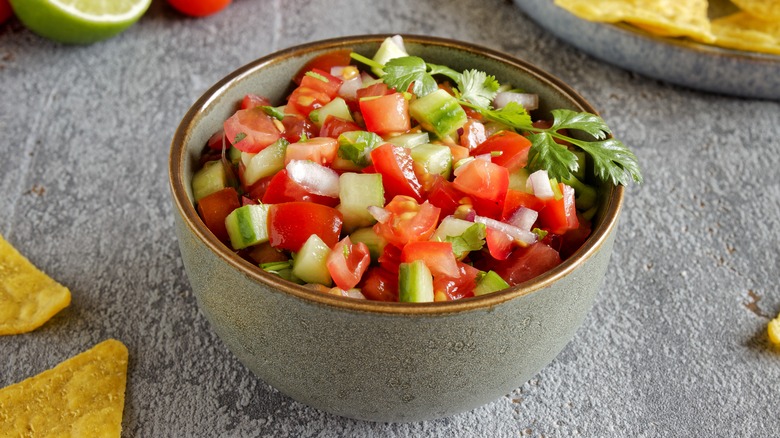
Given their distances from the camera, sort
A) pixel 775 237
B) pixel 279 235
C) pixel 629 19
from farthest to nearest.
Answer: pixel 629 19 → pixel 775 237 → pixel 279 235

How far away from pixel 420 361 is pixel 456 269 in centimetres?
20

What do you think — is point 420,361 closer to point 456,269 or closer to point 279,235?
point 456,269

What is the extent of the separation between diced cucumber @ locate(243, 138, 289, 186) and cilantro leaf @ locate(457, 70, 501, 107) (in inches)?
19.4

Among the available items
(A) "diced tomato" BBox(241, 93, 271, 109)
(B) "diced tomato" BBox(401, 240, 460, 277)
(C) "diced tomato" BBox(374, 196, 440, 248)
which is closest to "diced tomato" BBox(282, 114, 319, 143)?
(A) "diced tomato" BBox(241, 93, 271, 109)

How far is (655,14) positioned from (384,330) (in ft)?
6.72

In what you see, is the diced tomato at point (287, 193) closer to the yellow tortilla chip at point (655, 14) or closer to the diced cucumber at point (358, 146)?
the diced cucumber at point (358, 146)

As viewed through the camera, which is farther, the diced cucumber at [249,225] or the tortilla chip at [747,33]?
the tortilla chip at [747,33]

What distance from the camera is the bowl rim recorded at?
1.54 meters

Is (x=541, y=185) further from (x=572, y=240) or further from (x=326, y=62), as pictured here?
(x=326, y=62)

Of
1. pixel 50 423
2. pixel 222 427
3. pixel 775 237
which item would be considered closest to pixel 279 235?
pixel 222 427

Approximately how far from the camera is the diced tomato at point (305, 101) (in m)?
2.07

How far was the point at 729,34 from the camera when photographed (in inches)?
121

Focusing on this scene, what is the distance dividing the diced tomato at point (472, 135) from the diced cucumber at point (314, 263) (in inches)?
18.8

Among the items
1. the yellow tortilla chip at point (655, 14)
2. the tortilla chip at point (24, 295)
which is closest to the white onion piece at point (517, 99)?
the yellow tortilla chip at point (655, 14)
